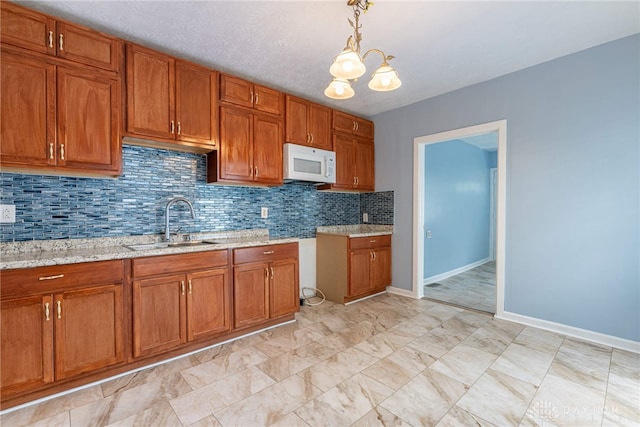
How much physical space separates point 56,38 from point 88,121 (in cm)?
53

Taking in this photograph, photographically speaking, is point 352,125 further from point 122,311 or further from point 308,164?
point 122,311

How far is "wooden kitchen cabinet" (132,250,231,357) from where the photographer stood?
6.98 feet

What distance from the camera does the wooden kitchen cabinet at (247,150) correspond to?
2770mm

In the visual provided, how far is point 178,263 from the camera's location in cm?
228

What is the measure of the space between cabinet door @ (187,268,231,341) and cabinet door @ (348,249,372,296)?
1548 mm

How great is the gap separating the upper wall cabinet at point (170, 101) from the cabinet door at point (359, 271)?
80.7 inches

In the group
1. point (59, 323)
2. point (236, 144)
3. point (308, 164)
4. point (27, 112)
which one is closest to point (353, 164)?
point (308, 164)

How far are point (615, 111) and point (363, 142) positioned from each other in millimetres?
2490

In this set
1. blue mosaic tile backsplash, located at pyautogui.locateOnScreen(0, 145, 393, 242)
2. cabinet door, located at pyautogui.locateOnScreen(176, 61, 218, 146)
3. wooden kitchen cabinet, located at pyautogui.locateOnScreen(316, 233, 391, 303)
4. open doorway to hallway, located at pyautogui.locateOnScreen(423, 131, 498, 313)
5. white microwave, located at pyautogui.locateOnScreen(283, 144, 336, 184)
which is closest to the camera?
blue mosaic tile backsplash, located at pyautogui.locateOnScreen(0, 145, 393, 242)

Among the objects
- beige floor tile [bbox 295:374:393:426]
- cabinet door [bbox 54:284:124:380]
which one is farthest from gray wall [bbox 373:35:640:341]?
cabinet door [bbox 54:284:124:380]

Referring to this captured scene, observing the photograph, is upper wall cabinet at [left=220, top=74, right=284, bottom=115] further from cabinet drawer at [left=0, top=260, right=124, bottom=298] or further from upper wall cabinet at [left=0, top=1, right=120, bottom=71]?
cabinet drawer at [left=0, top=260, right=124, bottom=298]

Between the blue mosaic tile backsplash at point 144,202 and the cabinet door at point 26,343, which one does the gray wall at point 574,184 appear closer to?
the blue mosaic tile backsplash at point 144,202

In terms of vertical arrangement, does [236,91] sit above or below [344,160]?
above

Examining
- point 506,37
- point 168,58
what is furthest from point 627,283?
point 168,58
